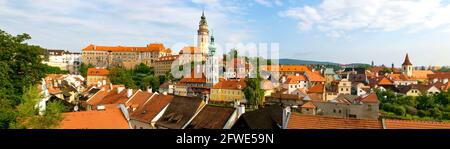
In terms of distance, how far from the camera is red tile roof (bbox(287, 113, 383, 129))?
839 cm

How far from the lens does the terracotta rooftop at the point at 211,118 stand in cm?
1387

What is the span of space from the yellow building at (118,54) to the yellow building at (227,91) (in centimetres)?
4666

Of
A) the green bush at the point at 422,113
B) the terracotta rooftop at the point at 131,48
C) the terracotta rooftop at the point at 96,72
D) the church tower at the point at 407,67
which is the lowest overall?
the green bush at the point at 422,113

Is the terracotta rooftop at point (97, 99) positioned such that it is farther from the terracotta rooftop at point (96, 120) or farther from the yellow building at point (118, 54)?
the yellow building at point (118, 54)

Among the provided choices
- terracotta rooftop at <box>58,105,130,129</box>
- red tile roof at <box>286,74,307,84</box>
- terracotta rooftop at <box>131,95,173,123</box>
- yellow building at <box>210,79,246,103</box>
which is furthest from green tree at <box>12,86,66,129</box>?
red tile roof at <box>286,74,307,84</box>

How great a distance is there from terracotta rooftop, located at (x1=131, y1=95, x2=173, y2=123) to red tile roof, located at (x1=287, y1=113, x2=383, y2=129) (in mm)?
8843

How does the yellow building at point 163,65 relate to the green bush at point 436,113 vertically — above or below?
above

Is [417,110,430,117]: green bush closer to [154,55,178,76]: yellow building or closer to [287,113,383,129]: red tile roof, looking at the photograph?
[287,113,383,129]: red tile roof

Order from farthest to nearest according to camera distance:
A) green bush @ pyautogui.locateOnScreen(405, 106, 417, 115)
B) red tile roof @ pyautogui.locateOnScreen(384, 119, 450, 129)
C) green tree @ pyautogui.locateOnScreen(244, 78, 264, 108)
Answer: green tree @ pyautogui.locateOnScreen(244, 78, 264, 108) < green bush @ pyautogui.locateOnScreen(405, 106, 417, 115) < red tile roof @ pyautogui.locateOnScreen(384, 119, 450, 129)

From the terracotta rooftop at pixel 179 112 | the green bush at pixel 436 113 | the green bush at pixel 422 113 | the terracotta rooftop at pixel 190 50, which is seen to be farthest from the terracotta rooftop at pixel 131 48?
the terracotta rooftop at pixel 179 112

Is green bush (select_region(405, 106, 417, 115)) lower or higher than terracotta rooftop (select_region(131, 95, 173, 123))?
lower
